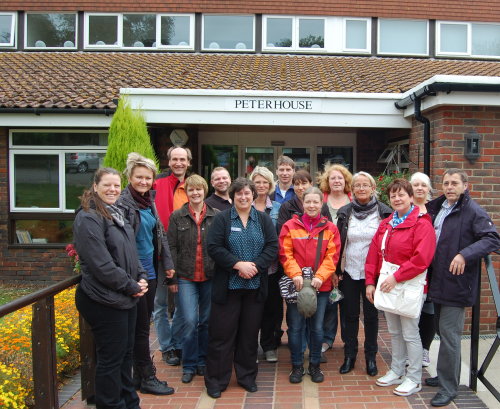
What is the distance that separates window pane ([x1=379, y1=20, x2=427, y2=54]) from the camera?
40.4 ft

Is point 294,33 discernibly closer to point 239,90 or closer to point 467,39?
point 467,39

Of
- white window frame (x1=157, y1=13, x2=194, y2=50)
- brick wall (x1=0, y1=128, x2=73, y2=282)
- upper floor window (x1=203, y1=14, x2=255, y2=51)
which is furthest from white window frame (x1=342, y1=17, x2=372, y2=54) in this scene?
brick wall (x1=0, y1=128, x2=73, y2=282)

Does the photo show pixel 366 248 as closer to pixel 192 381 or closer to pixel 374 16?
pixel 192 381

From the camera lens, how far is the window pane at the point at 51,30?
40.5 ft

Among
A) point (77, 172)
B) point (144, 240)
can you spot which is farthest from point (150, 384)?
point (77, 172)

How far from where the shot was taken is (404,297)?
3908 millimetres

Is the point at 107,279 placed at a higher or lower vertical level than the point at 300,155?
lower

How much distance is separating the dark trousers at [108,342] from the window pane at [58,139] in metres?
6.36

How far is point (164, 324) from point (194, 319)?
588 mm

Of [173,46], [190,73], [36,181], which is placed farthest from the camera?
[173,46]

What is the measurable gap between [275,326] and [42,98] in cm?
623

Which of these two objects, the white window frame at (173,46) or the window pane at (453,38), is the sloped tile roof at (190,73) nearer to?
the white window frame at (173,46)

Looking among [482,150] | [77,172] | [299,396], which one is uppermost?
[482,150]

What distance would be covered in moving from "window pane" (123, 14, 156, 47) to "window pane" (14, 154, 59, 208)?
14.7 feet
